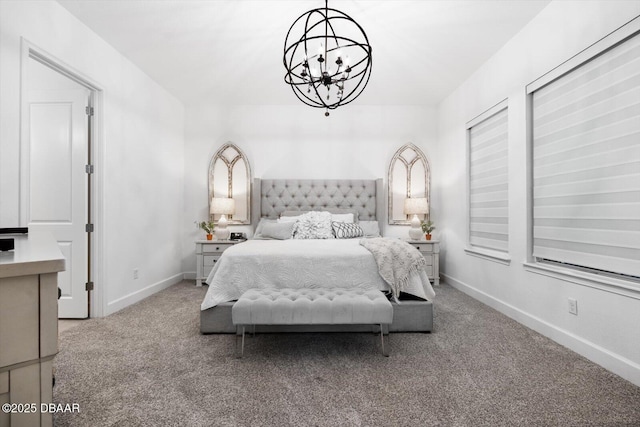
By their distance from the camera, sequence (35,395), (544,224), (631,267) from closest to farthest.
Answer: (35,395) < (631,267) < (544,224)

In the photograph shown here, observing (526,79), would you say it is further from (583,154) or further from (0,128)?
(0,128)

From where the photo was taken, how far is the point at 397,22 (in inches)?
116

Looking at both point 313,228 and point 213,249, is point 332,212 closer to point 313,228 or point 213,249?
point 313,228

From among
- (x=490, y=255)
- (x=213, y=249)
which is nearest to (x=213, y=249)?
(x=213, y=249)

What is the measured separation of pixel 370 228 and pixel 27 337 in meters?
4.13

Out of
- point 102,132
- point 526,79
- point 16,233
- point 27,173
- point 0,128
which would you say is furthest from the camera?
point 102,132

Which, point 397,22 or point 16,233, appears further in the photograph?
point 397,22

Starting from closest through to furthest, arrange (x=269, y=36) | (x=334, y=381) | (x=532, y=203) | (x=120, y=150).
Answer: (x=334, y=381)
(x=532, y=203)
(x=269, y=36)
(x=120, y=150)

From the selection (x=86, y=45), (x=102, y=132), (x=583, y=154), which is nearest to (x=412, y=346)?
(x=583, y=154)

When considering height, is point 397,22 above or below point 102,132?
above

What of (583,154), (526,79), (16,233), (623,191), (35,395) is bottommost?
(35,395)

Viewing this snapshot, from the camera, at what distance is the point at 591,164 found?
236cm

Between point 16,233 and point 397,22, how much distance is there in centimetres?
317

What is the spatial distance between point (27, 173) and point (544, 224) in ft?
13.5
